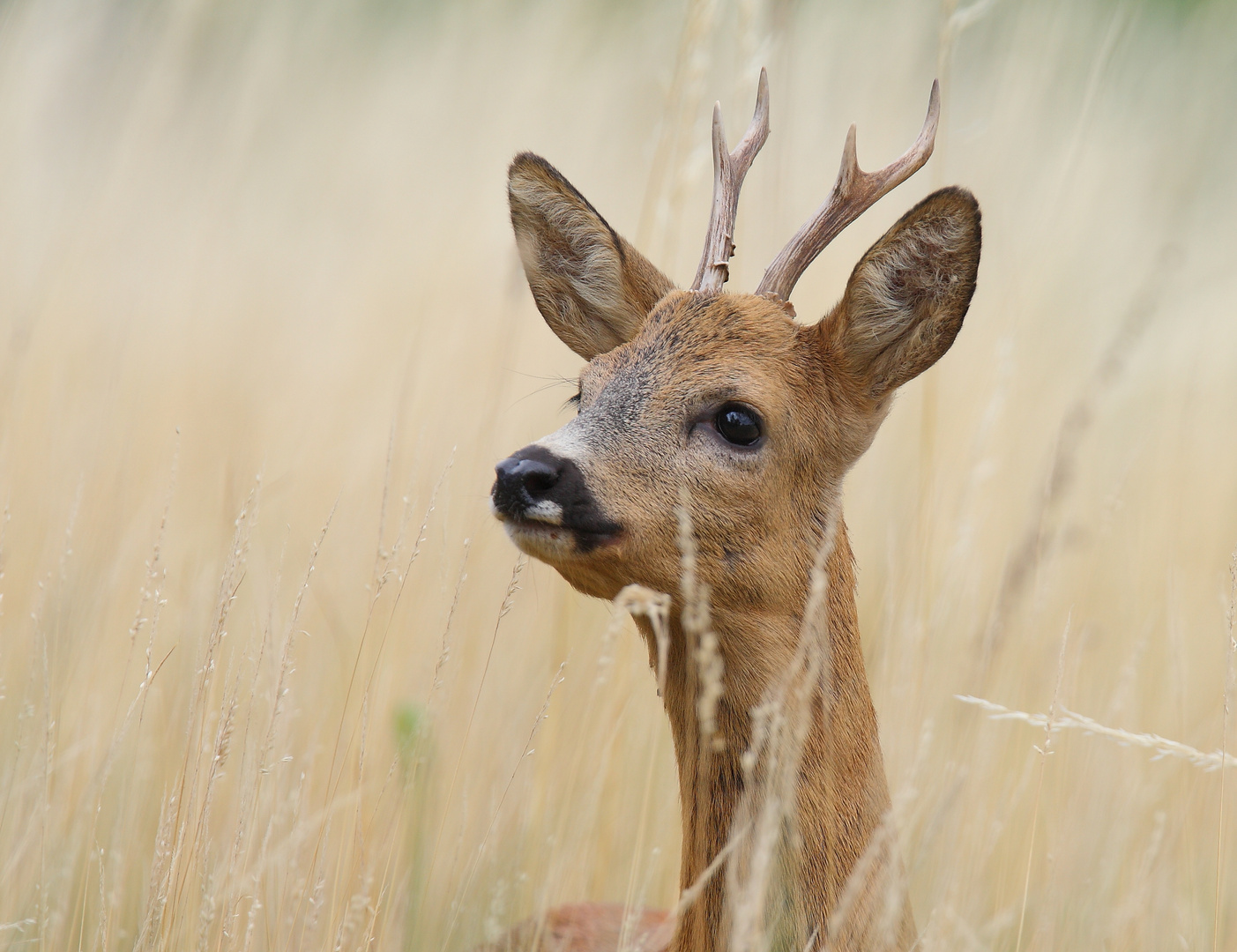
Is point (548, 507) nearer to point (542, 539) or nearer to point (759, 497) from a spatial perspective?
point (542, 539)

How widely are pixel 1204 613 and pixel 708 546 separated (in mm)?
3168

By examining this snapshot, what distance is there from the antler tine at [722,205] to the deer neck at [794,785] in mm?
774

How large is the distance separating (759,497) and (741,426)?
146 mm

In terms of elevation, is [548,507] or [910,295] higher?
[910,295]

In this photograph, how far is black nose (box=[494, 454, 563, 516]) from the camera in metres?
2.08

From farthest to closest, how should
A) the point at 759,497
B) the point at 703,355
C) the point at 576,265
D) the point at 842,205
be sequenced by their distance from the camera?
the point at 576,265 < the point at 842,205 < the point at 703,355 < the point at 759,497

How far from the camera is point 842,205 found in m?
2.73

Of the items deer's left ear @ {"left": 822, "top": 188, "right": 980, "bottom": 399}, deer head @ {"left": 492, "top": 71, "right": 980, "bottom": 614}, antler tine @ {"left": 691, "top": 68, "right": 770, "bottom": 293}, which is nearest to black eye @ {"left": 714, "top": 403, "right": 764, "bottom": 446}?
deer head @ {"left": 492, "top": 71, "right": 980, "bottom": 614}

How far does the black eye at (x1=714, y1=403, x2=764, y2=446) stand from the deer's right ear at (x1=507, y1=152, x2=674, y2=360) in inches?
22.5

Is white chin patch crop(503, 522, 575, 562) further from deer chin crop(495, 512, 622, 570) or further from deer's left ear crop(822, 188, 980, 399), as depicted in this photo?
deer's left ear crop(822, 188, 980, 399)

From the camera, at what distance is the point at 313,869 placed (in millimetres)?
2439

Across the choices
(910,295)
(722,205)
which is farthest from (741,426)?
(722,205)

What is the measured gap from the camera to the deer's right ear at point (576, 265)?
9.36ft

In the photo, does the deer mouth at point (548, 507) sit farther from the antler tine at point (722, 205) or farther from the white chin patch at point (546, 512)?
the antler tine at point (722, 205)
